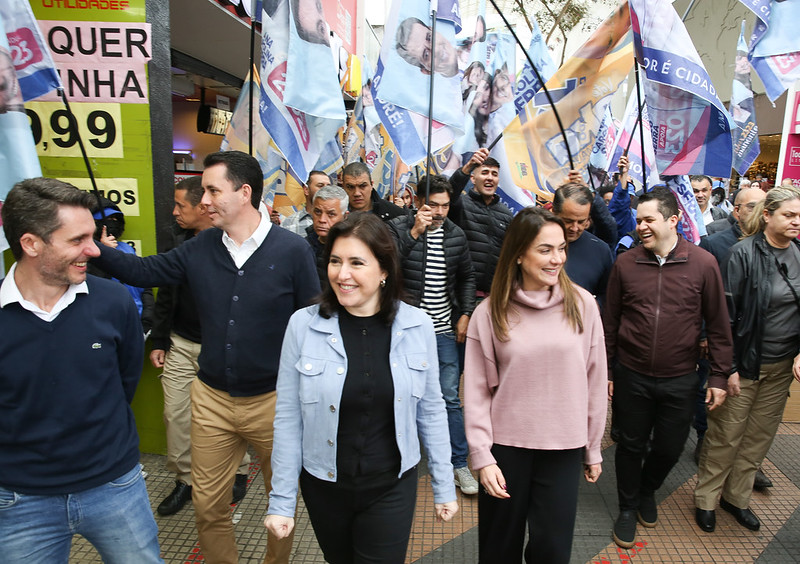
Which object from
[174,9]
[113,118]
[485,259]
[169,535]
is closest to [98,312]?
[169,535]

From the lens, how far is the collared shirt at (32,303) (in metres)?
1.89

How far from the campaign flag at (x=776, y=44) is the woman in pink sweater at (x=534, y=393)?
338 cm

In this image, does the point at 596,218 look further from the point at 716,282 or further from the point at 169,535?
the point at 169,535

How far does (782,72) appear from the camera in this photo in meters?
4.56

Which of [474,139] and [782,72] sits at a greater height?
[782,72]

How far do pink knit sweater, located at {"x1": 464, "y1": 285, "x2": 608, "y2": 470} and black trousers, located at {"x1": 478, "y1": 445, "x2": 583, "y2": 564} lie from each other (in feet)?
0.28

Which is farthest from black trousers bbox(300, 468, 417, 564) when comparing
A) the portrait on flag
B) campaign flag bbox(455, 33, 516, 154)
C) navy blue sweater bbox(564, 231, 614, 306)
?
campaign flag bbox(455, 33, 516, 154)

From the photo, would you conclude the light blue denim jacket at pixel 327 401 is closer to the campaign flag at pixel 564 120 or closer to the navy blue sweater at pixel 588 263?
the navy blue sweater at pixel 588 263

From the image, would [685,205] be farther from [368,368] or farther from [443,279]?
[368,368]

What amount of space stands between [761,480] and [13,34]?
5664 millimetres

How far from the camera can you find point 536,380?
2.47 meters

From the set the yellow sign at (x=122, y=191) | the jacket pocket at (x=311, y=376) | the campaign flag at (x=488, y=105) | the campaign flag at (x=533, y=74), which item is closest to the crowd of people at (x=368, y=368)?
the jacket pocket at (x=311, y=376)

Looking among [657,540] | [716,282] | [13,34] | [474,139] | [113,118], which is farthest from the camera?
[474,139]

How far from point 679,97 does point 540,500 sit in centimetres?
323
